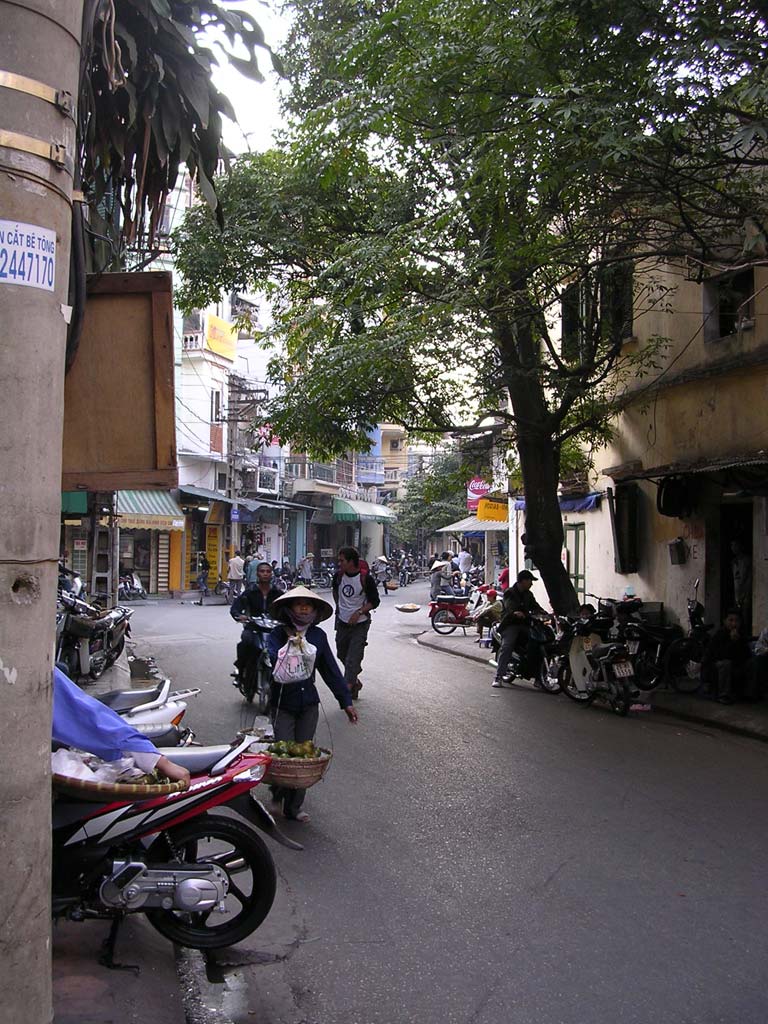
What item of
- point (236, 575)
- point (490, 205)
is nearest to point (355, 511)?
point (236, 575)

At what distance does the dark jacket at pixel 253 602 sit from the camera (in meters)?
10.5

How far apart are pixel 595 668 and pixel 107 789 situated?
8.21 metres

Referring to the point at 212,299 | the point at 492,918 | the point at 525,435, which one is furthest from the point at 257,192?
the point at 492,918

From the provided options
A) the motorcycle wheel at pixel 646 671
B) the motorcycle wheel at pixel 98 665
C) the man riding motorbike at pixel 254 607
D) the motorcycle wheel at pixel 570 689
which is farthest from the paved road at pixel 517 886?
the motorcycle wheel at pixel 98 665

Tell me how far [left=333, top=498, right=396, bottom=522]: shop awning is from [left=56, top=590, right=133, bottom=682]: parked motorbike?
40.0m

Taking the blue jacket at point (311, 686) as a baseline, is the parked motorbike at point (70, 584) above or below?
above

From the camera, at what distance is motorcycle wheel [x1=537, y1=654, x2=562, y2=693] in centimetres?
1238

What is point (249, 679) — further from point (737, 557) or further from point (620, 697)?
point (737, 557)

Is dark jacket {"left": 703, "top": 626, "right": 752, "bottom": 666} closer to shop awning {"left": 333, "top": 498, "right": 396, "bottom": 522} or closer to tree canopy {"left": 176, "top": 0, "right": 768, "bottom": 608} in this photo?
tree canopy {"left": 176, "top": 0, "right": 768, "bottom": 608}

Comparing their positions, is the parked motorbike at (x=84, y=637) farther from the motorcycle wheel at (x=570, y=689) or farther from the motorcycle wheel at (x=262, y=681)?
the motorcycle wheel at (x=570, y=689)

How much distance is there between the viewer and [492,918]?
4746mm

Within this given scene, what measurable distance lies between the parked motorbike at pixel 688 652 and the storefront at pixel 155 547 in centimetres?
2305

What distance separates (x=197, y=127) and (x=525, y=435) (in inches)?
395

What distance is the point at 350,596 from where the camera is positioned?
10758 mm
